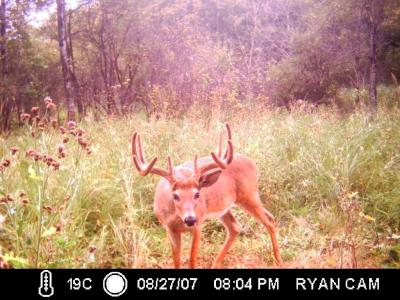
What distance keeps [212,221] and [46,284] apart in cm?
326

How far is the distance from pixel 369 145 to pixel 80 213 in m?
4.31

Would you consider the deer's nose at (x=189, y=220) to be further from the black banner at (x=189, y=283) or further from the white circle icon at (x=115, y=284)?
the white circle icon at (x=115, y=284)

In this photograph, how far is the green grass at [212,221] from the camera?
12.6 ft

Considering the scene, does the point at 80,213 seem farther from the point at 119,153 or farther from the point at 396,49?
the point at 396,49

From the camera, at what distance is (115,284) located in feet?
8.50

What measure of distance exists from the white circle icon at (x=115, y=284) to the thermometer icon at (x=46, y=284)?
1.08ft

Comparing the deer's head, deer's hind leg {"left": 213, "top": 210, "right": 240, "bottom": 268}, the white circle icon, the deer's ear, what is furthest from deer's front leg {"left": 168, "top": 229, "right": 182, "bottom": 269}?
the white circle icon

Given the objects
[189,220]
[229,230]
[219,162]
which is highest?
[219,162]

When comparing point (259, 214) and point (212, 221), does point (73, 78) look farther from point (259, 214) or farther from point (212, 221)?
point (259, 214)

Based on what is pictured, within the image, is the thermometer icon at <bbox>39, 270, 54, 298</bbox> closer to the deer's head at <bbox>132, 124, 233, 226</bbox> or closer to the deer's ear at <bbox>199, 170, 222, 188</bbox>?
the deer's head at <bbox>132, 124, 233, 226</bbox>

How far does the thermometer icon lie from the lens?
2.60 metres

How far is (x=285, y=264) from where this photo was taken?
4.48 meters

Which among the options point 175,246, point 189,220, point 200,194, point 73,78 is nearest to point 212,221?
point 200,194

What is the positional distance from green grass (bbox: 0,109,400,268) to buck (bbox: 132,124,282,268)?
38 centimetres
